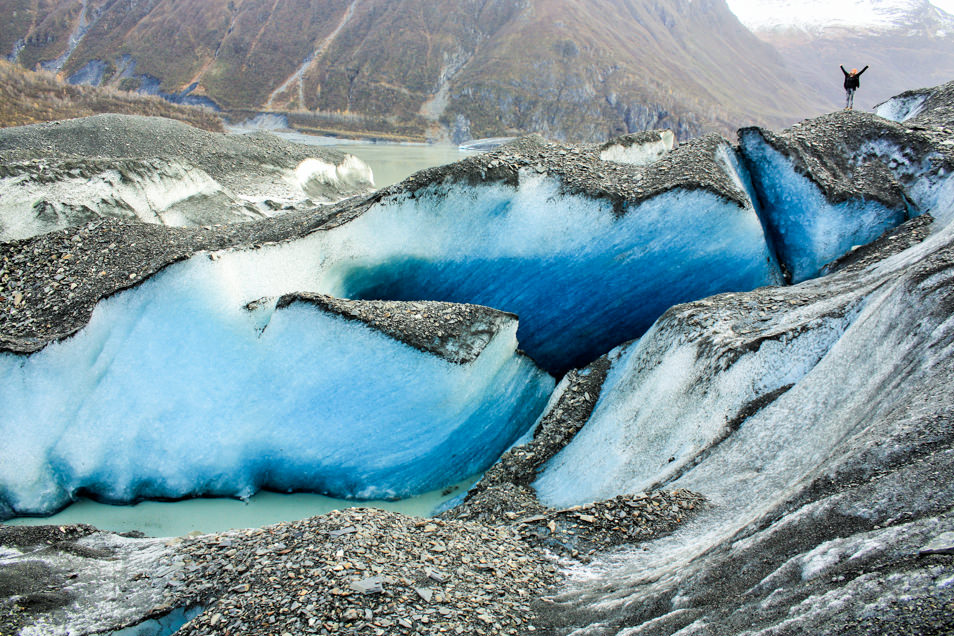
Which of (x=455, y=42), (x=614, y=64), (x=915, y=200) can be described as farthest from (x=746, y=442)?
(x=455, y=42)

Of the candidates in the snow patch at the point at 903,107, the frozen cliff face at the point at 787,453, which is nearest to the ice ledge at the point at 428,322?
the frozen cliff face at the point at 787,453

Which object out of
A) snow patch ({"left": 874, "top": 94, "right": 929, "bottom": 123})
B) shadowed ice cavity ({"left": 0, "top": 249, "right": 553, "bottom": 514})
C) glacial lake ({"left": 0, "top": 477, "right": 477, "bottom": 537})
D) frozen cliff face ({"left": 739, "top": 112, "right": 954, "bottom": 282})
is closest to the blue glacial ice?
frozen cliff face ({"left": 739, "top": 112, "right": 954, "bottom": 282})

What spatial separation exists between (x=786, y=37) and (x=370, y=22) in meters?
146

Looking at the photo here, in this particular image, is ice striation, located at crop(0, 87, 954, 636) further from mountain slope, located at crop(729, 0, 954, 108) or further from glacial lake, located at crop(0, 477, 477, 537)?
mountain slope, located at crop(729, 0, 954, 108)

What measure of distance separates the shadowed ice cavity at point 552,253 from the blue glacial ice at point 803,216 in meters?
0.46

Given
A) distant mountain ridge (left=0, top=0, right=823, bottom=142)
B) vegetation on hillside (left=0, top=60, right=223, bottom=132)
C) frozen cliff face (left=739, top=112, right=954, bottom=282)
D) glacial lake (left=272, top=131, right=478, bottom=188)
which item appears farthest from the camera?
distant mountain ridge (left=0, top=0, right=823, bottom=142)

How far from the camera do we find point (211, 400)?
630 cm

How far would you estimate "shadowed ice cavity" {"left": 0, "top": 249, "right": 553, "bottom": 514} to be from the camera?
6.21 metres

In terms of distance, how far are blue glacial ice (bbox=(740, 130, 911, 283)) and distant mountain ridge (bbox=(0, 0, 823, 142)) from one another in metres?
65.1

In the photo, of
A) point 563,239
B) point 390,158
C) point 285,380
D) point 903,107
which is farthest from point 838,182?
point 390,158

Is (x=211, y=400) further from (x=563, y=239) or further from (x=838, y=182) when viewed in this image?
(x=838, y=182)

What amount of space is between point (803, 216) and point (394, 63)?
85.4 metres

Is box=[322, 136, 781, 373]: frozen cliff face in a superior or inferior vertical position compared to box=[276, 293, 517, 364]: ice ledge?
superior

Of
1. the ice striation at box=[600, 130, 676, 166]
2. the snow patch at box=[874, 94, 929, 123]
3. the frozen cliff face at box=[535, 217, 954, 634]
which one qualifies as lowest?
the frozen cliff face at box=[535, 217, 954, 634]
